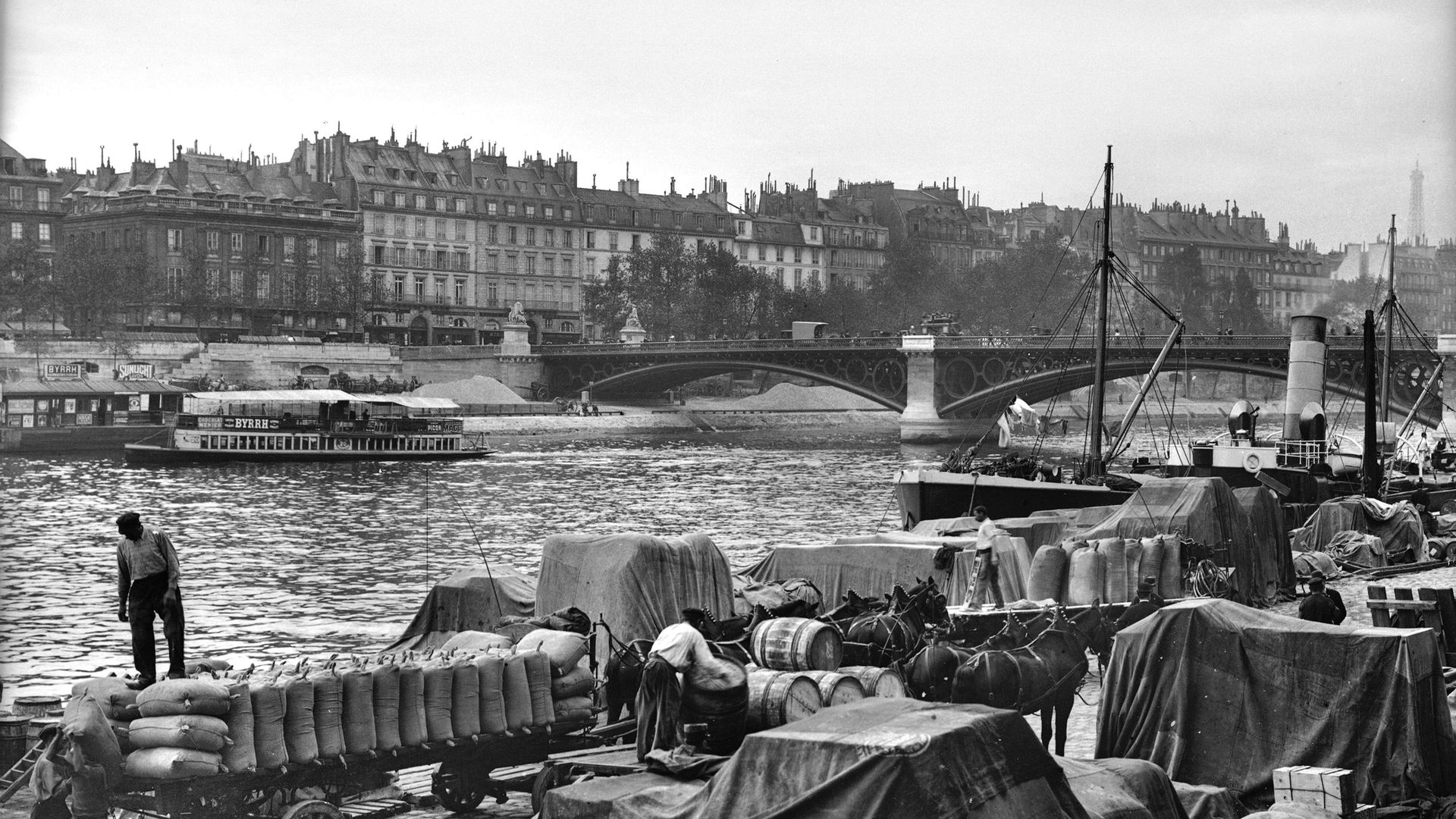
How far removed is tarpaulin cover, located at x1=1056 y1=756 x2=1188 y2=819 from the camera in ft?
30.8

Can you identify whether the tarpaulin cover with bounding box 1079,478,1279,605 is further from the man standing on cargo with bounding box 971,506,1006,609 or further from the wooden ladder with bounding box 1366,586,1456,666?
the wooden ladder with bounding box 1366,586,1456,666

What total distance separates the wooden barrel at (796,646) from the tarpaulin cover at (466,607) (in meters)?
4.95

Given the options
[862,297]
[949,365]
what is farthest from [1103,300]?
[862,297]

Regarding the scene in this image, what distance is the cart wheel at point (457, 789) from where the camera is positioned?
12.3 meters


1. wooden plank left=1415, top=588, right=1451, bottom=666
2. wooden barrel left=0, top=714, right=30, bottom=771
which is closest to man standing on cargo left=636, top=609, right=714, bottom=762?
wooden barrel left=0, top=714, right=30, bottom=771

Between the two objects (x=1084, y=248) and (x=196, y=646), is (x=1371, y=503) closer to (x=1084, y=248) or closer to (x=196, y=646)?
(x=196, y=646)

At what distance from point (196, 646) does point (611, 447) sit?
52351 millimetres

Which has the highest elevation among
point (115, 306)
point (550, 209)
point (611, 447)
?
point (550, 209)

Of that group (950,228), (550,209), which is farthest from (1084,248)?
(550,209)

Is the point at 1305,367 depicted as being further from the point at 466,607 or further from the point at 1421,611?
the point at 466,607

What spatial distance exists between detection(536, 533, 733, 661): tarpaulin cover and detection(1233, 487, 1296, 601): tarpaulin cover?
9.43 m

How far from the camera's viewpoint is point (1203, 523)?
2298 centimetres

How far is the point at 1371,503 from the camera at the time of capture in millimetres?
30359

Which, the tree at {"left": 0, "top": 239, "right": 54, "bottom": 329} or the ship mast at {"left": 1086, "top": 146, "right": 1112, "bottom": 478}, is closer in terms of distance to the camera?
the ship mast at {"left": 1086, "top": 146, "right": 1112, "bottom": 478}
